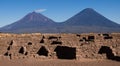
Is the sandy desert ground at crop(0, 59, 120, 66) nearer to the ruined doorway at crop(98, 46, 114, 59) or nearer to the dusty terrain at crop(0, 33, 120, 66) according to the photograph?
the dusty terrain at crop(0, 33, 120, 66)

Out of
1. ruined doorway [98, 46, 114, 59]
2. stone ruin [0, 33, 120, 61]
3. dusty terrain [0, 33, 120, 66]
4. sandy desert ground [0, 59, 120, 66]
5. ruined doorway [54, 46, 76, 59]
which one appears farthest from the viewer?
ruined doorway [54, 46, 76, 59]

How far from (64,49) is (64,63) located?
3.30 m

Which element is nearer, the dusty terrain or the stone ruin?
the dusty terrain

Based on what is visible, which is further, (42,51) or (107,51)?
(42,51)

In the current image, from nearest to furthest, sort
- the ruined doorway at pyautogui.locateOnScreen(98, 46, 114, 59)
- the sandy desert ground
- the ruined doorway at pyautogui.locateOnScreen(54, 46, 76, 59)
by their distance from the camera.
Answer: the sandy desert ground → the ruined doorway at pyautogui.locateOnScreen(98, 46, 114, 59) → the ruined doorway at pyautogui.locateOnScreen(54, 46, 76, 59)

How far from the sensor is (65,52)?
2333cm

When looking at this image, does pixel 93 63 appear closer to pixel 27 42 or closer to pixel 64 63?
pixel 64 63

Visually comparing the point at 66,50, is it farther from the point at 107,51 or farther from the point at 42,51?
the point at 107,51

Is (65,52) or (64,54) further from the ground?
(65,52)

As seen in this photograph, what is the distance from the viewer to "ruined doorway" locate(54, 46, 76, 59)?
887 inches

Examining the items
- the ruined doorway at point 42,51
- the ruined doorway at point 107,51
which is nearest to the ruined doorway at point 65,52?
the ruined doorway at point 42,51

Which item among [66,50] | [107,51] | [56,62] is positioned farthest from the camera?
[66,50]

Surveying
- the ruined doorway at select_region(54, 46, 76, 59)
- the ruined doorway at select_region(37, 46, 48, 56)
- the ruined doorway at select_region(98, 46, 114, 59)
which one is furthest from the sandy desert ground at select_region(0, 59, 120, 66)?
the ruined doorway at select_region(37, 46, 48, 56)

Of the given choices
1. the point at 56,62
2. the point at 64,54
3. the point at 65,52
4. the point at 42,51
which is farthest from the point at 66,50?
Answer: the point at 56,62
